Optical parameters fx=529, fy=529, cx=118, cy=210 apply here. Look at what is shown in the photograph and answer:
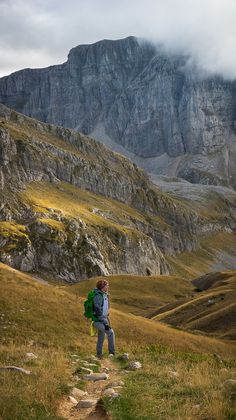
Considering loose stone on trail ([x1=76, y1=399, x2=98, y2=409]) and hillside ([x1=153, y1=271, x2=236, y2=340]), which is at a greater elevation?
loose stone on trail ([x1=76, y1=399, x2=98, y2=409])

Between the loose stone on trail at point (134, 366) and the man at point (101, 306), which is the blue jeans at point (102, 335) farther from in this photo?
the loose stone on trail at point (134, 366)

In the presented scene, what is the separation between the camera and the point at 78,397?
15711mm

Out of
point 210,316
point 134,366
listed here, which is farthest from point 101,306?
point 210,316

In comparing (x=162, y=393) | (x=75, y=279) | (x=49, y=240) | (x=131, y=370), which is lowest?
(x=75, y=279)

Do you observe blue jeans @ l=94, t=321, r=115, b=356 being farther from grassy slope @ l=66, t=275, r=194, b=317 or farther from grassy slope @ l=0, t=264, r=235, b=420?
grassy slope @ l=66, t=275, r=194, b=317

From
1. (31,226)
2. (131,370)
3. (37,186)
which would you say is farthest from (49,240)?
(131,370)

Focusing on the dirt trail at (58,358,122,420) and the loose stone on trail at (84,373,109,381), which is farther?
the loose stone on trail at (84,373,109,381)

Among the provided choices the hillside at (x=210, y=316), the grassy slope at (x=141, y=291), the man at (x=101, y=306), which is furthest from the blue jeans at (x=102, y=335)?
the grassy slope at (x=141, y=291)

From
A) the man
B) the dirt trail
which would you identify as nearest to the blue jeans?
the man

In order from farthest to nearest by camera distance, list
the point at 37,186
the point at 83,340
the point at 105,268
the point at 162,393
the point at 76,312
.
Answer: the point at 37,186 → the point at 105,268 → the point at 76,312 → the point at 83,340 → the point at 162,393

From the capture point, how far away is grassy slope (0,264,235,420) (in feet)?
44.7

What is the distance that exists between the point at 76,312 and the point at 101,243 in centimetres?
12962

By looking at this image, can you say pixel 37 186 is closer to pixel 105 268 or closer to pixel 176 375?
pixel 105 268

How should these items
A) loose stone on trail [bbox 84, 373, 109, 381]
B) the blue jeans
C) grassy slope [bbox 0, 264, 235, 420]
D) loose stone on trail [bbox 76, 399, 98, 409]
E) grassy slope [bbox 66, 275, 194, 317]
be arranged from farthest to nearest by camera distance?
1. grassy slope [bbox 66, 275, 194, 317]
2. the blue jeans
3. loose stone on trail [bbox 84, 373, 109, 381]
4. loose stone on trail [bbox 76, 399, 98, 409]
5. grassy slope [bbox 0, 264, 235, 420]
